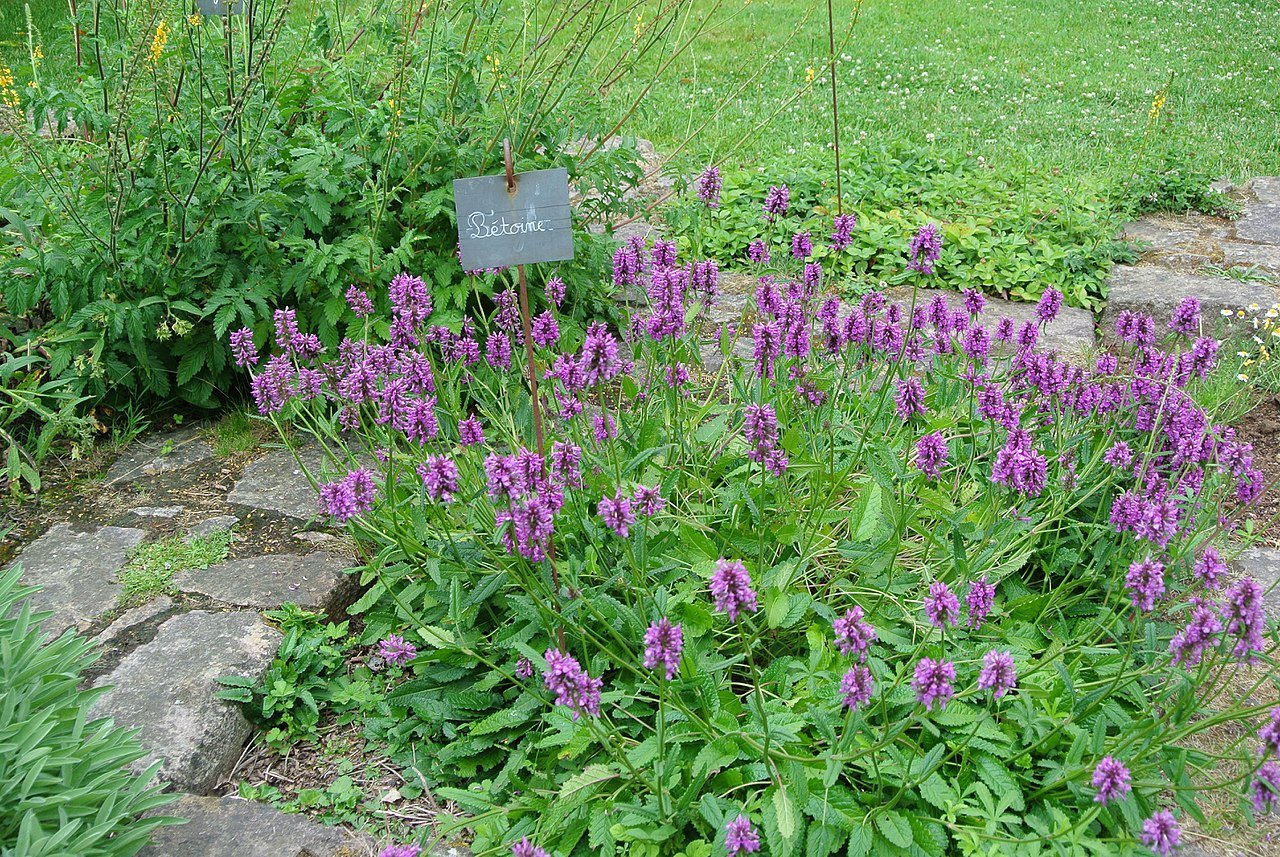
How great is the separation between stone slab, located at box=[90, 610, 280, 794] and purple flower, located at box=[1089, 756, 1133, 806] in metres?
2.09

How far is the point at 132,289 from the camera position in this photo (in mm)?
3898

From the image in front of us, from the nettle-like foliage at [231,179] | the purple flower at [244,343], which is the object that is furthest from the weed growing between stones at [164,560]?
the nettle-like foliage at [231,179]

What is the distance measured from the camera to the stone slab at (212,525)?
345 cm

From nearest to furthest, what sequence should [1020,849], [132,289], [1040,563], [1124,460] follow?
[1020,849], [1124,460], [1040,563], [132,289]

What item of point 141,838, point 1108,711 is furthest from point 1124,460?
point 141,838

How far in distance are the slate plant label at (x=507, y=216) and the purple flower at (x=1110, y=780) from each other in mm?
1653

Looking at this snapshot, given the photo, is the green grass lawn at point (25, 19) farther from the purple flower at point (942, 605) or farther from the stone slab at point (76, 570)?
the purple flower at point (942, 605)

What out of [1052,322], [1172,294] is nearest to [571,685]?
[1052,322]

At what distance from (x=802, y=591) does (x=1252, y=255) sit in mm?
4127

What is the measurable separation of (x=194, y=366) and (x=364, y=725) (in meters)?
1.76

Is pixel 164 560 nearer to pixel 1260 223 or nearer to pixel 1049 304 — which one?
pixel 1049 304

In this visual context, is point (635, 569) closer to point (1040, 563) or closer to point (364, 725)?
point (364, 725)

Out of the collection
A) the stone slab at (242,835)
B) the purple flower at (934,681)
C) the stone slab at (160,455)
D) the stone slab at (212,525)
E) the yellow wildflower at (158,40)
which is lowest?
the stone slab at (242,835)

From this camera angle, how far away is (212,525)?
3492mm
